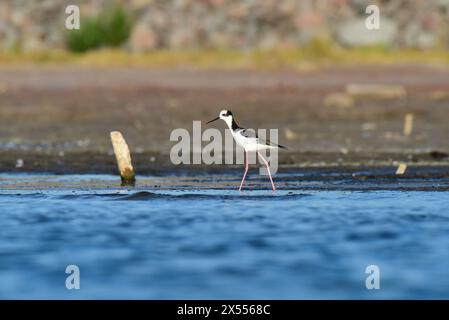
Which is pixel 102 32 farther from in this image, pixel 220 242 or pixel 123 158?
pixel 220 242

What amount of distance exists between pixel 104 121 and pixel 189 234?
11.6 meters

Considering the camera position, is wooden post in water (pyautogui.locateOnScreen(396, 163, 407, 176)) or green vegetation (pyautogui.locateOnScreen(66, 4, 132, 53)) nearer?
wooden post in water (pyautogui.locateOnScreen(396, 163, 407, 176))

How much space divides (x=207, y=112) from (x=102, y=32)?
422 inches

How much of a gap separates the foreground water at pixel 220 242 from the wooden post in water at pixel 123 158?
358 millimetres

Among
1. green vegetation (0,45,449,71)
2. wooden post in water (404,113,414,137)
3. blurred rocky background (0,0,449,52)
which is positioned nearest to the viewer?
wooden post in water (404,113,414,137)

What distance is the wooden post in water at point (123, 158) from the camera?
15094 millimetres

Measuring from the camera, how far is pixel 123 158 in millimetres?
15438

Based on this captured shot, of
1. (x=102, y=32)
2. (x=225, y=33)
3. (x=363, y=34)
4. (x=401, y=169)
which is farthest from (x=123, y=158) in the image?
(x=225, y=33)

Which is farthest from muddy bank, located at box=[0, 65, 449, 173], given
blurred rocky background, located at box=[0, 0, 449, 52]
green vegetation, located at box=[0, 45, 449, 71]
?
blurred rocky background, located at box=[0, 0, 449, 52]

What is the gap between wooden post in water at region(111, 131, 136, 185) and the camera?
15.1 m

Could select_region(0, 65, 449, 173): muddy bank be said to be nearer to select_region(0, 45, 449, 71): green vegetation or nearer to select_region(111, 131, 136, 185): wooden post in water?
select_region(0, 45, 449, 71): green vegetation

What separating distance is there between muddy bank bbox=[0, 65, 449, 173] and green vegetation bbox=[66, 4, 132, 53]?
2.83 m

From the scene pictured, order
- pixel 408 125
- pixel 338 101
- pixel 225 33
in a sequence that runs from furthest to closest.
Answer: pixel 225 33
pixel 338 101
pixel 408 125

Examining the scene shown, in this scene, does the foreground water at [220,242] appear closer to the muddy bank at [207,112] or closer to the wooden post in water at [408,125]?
the muddy bank at [207,112]
